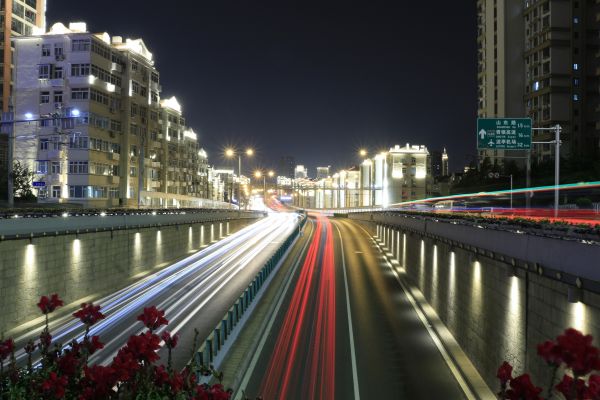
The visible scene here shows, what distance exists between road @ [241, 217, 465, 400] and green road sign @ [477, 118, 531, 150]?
36.7 ft

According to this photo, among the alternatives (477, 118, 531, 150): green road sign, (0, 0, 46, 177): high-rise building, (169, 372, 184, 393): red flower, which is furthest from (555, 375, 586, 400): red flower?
(0, 0, 46, 177): high-rise building

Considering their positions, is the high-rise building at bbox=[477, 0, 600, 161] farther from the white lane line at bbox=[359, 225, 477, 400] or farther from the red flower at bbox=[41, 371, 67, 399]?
the red flower at bbox=[41, 371, 67, 399]

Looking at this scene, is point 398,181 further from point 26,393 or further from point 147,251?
point 26,393

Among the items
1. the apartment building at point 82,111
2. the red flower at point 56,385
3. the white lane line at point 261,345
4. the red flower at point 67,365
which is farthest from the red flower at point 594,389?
the apartment building at point 82,111

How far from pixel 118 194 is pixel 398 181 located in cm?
7240

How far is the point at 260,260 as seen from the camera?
51938 millimetres

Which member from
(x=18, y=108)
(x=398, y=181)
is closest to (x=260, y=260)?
(x=18, y=108)

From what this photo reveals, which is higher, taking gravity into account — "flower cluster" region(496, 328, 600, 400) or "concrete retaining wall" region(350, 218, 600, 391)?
"flower cluster" region(496, 328, 600, 400)

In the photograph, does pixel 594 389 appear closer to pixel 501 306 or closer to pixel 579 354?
pixel 579 354

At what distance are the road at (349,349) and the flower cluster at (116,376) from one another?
1034cm

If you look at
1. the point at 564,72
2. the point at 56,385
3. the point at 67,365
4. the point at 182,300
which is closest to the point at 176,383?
the point at 56,385

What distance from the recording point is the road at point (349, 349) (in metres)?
18.7

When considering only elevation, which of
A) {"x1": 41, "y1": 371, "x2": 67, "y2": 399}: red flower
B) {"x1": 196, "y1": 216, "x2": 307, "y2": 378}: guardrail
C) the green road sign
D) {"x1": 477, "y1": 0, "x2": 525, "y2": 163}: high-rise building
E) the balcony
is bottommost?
{"x1": 196, "y1": 216, "x2": 307, "y2": 378}: guardrail

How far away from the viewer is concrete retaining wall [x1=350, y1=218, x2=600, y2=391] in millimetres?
12961
